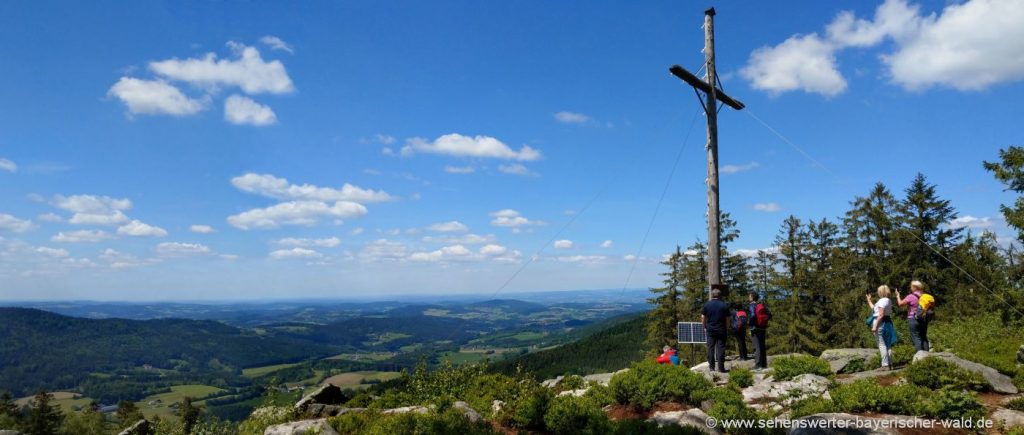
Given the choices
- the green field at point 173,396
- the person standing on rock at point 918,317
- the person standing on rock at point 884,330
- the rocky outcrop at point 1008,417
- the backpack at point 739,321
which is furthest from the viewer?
the green field at point 173,396

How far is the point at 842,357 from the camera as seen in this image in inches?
525

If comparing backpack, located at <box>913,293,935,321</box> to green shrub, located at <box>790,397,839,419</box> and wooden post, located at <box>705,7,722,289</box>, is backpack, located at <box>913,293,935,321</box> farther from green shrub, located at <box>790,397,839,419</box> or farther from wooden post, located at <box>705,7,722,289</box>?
green shrub, located at <box>790,397,839,419</box>

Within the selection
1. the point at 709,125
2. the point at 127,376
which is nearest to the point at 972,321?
the point at 709,125

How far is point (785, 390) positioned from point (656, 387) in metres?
2.74

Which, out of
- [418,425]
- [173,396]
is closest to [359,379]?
[173,396]

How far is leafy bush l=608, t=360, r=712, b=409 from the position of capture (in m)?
9.09

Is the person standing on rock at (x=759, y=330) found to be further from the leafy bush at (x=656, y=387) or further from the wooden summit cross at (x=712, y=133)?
the leafy bush at (x=656, y=387)

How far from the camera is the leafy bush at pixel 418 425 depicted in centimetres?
709

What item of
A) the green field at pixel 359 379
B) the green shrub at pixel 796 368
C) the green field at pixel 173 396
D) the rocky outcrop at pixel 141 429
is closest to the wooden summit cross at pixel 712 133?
the green shrub at pixel 796 368

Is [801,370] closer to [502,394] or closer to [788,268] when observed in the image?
[502,394]

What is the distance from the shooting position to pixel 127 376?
195 metres

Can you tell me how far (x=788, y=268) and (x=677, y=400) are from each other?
123ft

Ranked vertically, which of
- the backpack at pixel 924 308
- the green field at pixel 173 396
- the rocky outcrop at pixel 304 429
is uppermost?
the backpack at pixel 924 308

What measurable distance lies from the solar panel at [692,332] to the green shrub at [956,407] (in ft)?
21.9
